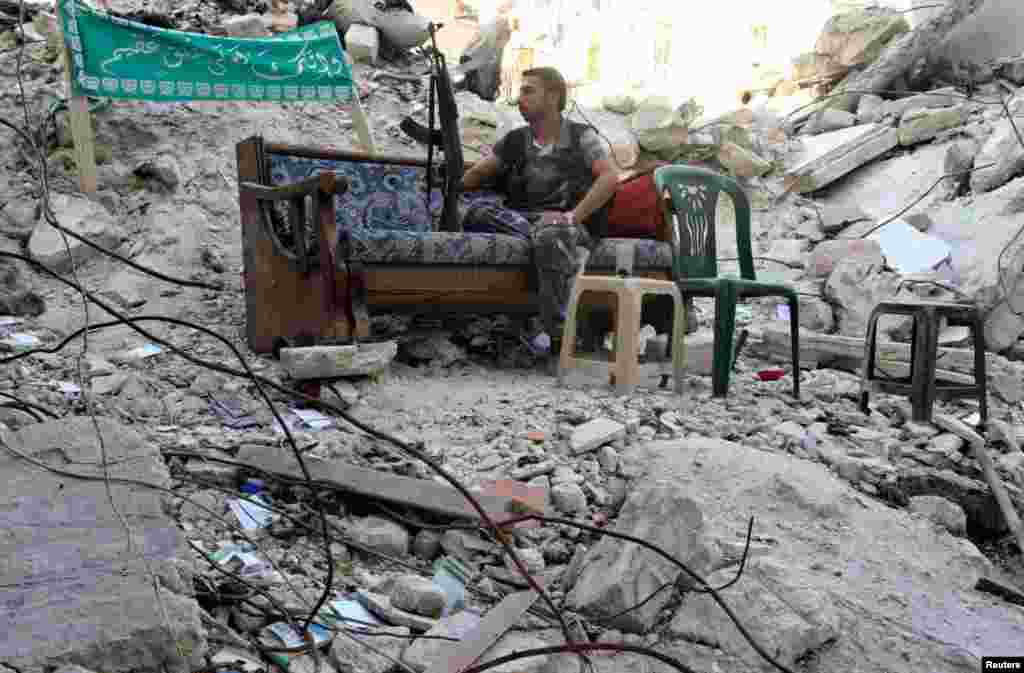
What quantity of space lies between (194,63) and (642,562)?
473 centimetres

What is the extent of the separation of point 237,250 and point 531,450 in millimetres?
3109

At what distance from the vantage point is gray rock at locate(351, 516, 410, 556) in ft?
8.37

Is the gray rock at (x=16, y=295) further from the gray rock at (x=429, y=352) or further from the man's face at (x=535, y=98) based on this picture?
the man's face at (x=535, y=98)

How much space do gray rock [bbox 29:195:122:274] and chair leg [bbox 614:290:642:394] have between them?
118 inches

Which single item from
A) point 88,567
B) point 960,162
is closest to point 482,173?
point 88,567

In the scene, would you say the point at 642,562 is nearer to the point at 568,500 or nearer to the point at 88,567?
the point at 568,500

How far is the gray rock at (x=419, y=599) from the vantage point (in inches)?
87.1

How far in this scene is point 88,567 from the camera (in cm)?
171

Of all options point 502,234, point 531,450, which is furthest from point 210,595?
point 502,234

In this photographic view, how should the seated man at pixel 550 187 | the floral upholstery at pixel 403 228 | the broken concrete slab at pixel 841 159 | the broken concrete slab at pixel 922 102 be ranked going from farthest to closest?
the broken concrete slab at pixel 922 102 → the broken concrete slab at pixel 841 159 → the seated man at pixel 550 187 → the floral upholstery at pixel 403 228

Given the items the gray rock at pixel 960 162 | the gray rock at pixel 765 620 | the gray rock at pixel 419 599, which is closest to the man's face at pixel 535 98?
the gray rock at pixel 765 620

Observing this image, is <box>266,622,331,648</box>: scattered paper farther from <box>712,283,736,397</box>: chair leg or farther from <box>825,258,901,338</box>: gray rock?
<box>825,258,901,338</box>: gray rock

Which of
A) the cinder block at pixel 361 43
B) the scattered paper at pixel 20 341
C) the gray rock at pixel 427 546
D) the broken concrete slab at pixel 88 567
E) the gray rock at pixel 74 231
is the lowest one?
the gray rock at pixel 427 546

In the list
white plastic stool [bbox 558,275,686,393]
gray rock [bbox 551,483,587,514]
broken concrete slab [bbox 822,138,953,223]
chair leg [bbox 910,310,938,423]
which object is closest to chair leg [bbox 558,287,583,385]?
white plastic stool [bbox 558,275,686,393]
